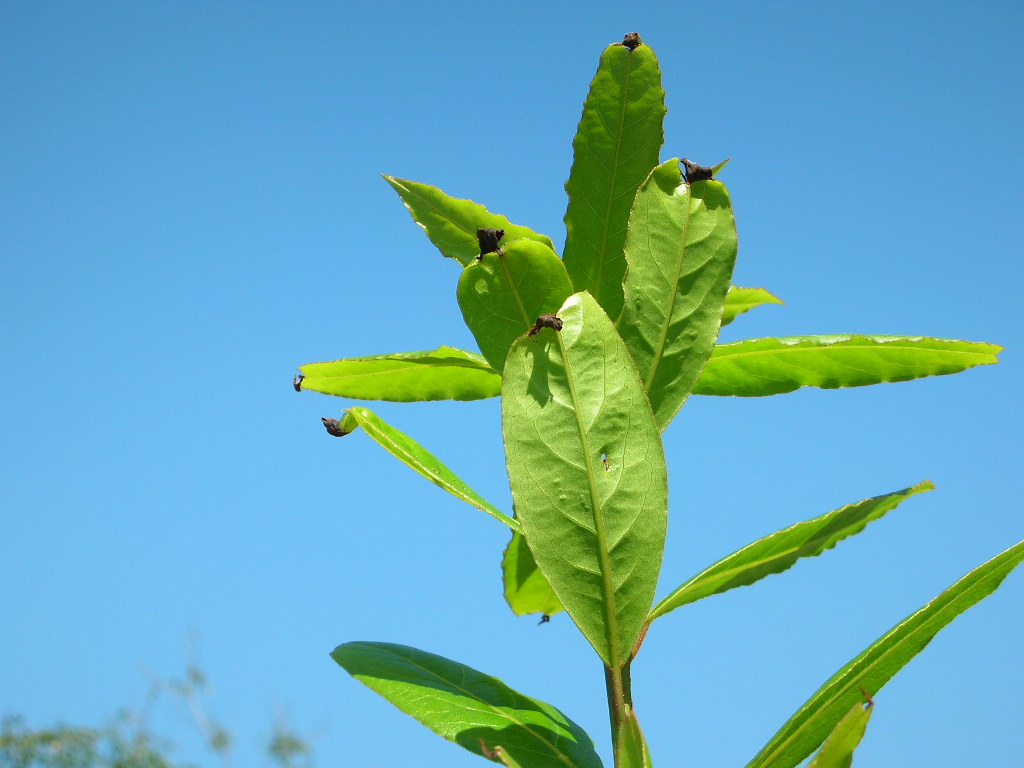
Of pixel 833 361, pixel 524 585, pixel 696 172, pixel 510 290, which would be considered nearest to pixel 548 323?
pixel 510 290

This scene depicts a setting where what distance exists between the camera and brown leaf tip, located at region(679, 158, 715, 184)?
109 cm

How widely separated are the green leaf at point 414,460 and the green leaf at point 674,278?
284 millimetres

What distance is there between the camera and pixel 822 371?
4.35 ft

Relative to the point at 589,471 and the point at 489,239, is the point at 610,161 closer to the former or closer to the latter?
the point at 489,239

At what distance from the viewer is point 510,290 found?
1.15m

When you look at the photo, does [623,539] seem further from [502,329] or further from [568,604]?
[502,329]

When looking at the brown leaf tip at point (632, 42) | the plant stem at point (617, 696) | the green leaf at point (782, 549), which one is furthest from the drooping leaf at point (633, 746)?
the brown leaf tip at point (632, 42)

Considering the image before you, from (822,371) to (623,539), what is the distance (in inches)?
19.6

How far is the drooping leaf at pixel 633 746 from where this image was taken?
36.2 inches

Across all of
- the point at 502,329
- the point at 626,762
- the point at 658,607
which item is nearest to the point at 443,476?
the point at 502,329

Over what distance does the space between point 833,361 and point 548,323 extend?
57cm

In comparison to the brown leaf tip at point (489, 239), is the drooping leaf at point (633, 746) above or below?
below

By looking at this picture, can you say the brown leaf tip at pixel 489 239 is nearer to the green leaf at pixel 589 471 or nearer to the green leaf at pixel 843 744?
the green leaf at pixel 589 471

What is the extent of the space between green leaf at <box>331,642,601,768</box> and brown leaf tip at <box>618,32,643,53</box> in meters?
0.95
